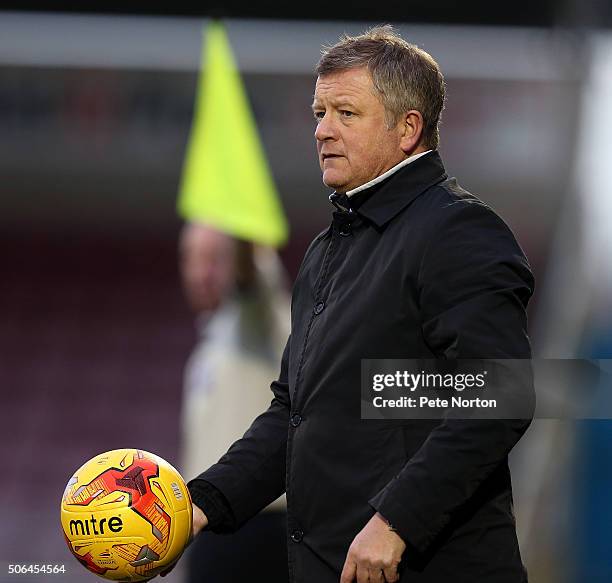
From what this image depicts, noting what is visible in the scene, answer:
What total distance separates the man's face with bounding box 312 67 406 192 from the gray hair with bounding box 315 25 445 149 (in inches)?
0.7

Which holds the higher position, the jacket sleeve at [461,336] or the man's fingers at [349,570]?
the jacket sleeve at [461,336]

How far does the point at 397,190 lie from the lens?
249 centimetres

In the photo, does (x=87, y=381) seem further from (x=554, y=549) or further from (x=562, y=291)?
(x=554, y=549)

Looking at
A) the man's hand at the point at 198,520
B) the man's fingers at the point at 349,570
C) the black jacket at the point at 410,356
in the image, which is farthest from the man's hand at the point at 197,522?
the man's fingers at the point at 349,570

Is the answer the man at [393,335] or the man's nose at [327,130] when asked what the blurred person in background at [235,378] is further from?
the man's nose at [327,130]

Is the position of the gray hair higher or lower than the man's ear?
higher

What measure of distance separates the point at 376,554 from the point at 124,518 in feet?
1.78

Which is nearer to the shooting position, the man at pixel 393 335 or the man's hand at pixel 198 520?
the man at pixel 393 335

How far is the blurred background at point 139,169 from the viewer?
1000 cm

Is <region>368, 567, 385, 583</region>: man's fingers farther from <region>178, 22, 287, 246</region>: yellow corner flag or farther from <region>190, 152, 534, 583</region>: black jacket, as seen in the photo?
<region>178, 22, 287, 246</region>: yellow corner flag

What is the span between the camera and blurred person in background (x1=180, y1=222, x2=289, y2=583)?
12.5 feet

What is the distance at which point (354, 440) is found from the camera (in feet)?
7.77

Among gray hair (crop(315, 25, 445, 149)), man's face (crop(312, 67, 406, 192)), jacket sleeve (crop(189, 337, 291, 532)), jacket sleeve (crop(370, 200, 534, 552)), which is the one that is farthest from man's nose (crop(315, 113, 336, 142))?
jacket sleeve (crop(189, 337, 291, 532))

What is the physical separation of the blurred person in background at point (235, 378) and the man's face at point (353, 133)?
5.04ft
